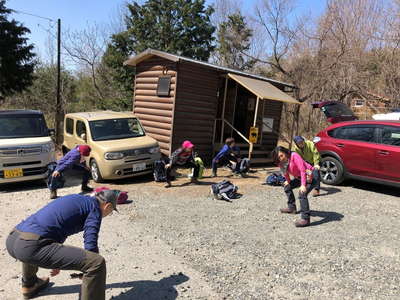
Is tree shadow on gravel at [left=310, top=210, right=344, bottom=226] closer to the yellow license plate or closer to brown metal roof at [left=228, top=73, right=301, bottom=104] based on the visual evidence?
brown metal roof at [left=228, top=73, right=301, bottom=104]

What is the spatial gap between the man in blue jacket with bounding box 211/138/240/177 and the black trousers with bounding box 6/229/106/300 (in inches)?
229

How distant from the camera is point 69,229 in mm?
2551

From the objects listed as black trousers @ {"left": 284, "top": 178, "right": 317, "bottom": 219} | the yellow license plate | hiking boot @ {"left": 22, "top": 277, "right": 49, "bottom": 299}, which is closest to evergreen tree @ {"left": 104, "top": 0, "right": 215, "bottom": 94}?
the yellow license plate

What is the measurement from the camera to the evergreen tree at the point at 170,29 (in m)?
20.9

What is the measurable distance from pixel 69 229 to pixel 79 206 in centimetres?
21

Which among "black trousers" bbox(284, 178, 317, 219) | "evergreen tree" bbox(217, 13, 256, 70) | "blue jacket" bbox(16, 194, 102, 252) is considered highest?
"evergreen tree" bbox(217, 13, 256, 70)

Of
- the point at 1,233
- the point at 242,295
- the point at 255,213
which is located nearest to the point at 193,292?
the point at 242,295

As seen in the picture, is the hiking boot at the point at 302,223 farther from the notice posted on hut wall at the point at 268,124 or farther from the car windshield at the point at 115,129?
the notice posted on hut wall at the point at 268,124

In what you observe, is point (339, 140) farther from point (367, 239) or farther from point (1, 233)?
point (1, 233)

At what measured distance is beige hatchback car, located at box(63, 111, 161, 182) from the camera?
7250 millimetres

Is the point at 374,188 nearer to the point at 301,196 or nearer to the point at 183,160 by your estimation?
the point at 301,196

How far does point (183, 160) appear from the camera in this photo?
24.5ft

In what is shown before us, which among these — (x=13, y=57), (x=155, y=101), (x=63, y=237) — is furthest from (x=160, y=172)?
(x=13, y=57)

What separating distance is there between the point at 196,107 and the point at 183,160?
8.82 feet
